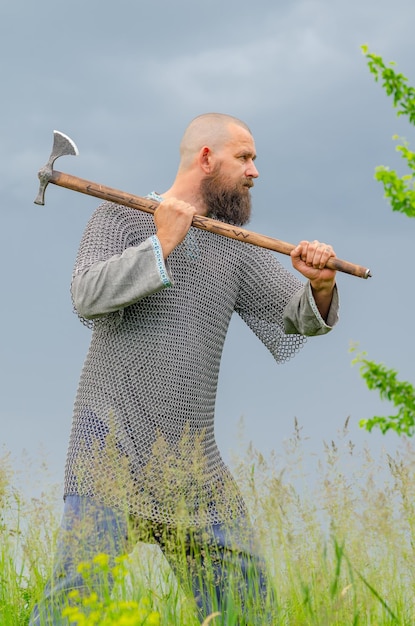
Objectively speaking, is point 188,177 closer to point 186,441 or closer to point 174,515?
point 186,441

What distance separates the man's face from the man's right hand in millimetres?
412

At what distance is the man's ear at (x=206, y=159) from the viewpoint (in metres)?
4.91

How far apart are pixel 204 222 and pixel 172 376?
769 mm

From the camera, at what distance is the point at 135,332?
4.61m

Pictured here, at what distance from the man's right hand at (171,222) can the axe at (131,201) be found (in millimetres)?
141

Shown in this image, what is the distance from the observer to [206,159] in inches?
194

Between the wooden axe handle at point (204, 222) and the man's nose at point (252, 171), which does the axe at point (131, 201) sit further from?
the man's nose at point (252, 171)

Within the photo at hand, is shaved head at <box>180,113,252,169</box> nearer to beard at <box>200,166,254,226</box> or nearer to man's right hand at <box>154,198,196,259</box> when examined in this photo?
beard at <box>200,166,254,226</box>

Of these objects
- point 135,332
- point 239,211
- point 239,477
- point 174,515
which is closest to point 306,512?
point 239,477

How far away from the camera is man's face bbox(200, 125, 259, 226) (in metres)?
4.93

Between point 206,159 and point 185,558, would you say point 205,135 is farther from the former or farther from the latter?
point 185,558

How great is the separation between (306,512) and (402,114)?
Result: 1765 millimetres

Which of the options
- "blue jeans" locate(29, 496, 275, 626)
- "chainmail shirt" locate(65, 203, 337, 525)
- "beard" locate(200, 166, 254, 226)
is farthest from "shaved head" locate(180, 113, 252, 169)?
"blue jeans" locate(29, 496, 275, 626)

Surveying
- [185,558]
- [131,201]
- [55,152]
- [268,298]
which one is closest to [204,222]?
[131,201]
